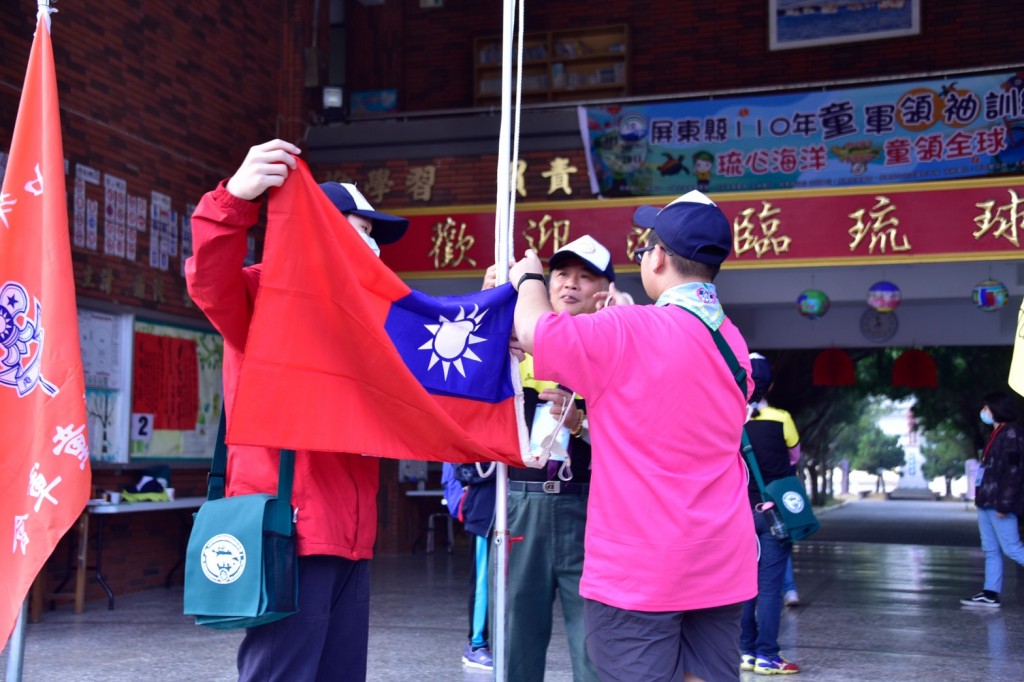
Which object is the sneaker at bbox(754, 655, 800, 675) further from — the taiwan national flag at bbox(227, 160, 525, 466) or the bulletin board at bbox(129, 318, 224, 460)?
the bulletin board at bbox(129, 318, 224, 460)

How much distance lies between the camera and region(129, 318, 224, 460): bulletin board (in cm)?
947

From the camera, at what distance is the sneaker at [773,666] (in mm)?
6277

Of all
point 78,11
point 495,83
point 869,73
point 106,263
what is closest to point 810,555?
point 869,73

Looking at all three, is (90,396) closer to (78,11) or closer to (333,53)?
(78,11)

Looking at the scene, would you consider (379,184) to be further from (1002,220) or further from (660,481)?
(660,481)

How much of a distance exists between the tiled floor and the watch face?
298cm

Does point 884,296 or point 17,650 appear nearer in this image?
point 17,650

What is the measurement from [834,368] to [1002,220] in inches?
228

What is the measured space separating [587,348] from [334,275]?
0.73m

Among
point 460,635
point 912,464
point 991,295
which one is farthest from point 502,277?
point 912,464

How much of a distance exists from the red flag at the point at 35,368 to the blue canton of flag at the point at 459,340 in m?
1.09

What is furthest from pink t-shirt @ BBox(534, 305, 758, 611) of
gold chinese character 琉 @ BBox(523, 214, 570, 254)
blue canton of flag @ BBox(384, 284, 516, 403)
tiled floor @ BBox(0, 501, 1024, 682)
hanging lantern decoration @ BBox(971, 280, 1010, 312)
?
hanging lantern decoration @ BBox(971, 280, 1010, 312)

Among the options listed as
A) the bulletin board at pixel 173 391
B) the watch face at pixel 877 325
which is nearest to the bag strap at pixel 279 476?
the bulletin board at pixel 173 391

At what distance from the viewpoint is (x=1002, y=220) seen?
953 centimetres
